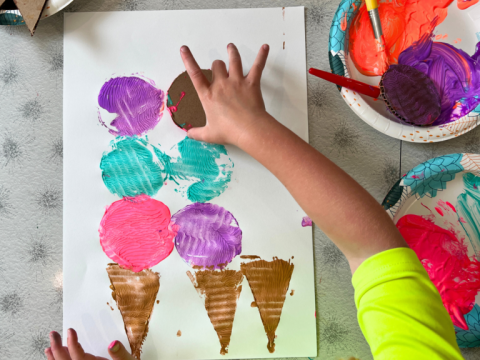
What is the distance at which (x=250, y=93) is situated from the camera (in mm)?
532

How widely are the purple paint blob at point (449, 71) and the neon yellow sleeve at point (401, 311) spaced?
0.96ft

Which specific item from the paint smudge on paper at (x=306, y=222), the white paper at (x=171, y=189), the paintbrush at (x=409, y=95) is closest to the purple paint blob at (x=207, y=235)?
the white paper at (x=171, y=189)

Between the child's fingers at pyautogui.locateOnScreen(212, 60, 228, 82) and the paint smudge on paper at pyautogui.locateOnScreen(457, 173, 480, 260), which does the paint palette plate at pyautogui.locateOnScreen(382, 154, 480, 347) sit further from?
the child's fingers at pyautogui.locateOnScreen(212, 60, 228, 82)

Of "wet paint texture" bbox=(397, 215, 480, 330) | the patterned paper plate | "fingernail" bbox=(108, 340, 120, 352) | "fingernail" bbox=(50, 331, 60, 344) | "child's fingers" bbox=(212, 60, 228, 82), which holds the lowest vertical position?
"fingernail" bbox=(108, 340, 120, 352)

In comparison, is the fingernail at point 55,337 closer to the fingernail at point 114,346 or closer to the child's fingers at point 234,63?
the fingernail at point 114,346

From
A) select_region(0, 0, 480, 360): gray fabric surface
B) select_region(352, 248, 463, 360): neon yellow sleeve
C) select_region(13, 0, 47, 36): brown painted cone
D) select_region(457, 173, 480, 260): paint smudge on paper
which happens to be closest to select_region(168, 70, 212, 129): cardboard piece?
select_region(0, 0, 480, 360): gray fabric surface

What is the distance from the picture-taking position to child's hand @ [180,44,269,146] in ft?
1.70

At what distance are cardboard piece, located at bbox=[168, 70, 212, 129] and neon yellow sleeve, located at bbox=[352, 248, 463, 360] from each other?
0.36 meters

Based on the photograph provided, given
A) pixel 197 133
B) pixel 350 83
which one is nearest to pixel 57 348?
pixel 197 133

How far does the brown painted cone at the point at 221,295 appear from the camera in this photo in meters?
0.56

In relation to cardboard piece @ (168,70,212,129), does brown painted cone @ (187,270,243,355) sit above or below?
below

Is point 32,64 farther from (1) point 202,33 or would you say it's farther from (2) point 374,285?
(2) point 374,285

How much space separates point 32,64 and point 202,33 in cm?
32

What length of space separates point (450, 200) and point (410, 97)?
0.19 m
